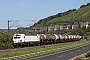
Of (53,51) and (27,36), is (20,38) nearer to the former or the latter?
(27,36)

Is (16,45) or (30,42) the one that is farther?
(30,42)

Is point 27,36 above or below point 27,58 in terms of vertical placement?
above

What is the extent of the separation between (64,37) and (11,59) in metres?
68.9

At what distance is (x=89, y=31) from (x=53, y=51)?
13290cm

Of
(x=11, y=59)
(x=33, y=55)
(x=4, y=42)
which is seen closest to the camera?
(x=11, y=59)

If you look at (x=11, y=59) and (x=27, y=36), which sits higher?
(x=27, y=36)

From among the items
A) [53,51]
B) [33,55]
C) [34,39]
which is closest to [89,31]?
[34,39]

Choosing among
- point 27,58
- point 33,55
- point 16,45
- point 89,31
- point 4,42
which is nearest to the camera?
point 27,58

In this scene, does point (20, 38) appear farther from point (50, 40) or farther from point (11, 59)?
point (11, 59)

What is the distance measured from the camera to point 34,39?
72.6 meters

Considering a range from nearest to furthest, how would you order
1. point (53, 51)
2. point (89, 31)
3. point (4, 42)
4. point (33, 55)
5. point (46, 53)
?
1. point (33, 55)
2. point (46, 53)
3. point (53, 51)
4. point (4, 42)
5. point (89, 31)

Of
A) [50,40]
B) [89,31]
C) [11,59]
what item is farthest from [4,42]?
[89,31]

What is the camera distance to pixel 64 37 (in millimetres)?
102438

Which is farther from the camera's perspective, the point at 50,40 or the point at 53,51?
the point at 50,40
